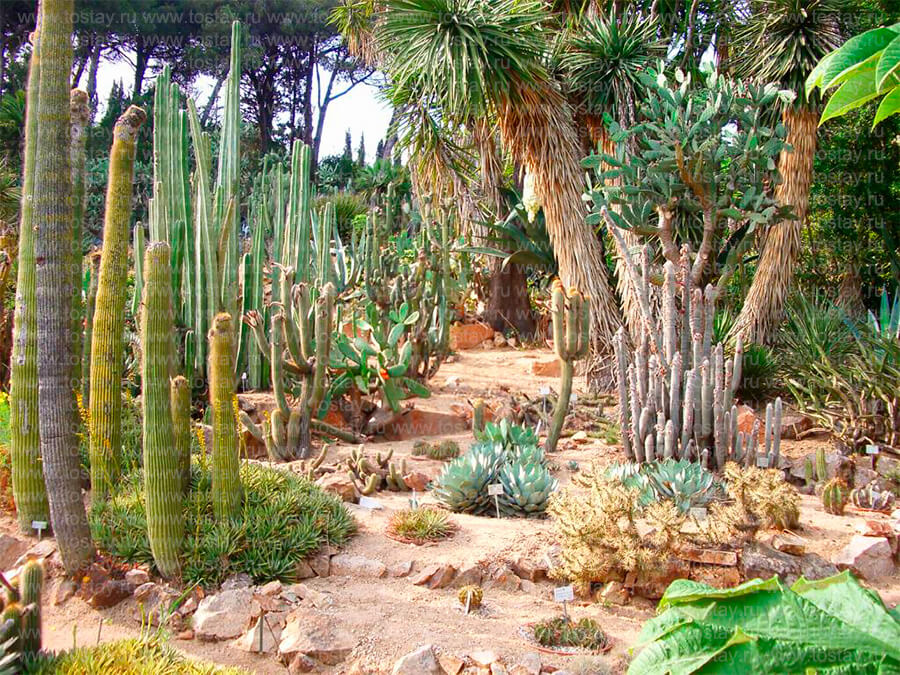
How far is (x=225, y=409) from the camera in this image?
3855 millimetres

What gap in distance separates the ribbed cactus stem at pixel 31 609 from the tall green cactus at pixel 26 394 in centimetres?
167

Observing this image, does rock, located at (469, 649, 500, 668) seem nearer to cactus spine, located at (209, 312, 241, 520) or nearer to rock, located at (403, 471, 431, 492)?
cactus spine, located at (209, 312, 241, 520)

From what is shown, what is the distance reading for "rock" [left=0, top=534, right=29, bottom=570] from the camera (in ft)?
13.7

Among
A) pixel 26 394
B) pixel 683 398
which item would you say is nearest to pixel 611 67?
pixel 683 398

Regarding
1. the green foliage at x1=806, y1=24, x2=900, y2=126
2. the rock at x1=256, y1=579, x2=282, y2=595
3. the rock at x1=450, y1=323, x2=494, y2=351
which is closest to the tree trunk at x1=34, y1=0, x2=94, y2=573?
the rock at x1=256, y1=579, x2=282, y2=595

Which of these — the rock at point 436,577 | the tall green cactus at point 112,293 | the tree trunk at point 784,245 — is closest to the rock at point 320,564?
the rock at point 436,577

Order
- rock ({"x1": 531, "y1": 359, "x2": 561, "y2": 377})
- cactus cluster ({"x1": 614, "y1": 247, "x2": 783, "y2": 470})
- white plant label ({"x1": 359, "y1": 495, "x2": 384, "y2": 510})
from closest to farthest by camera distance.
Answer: white plant label ({"x1": 359, "y1": 495, "x2": 384, "y2": 510}) → cactus cluster ({"x1": 614, "y1": 247, "x2": 783, "y2": 470}) → rock ({"x1": 531, "y1": 359, "x2": 561, "y2": 377})

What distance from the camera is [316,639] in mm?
3311

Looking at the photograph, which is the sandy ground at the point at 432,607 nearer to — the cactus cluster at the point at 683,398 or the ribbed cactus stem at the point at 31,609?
the ribbed cactus stem at the point at 31,609

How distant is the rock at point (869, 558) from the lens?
4.31 m

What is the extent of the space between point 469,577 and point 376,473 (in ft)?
4.93

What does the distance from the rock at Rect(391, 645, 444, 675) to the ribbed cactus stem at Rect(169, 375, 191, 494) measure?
4.99ft

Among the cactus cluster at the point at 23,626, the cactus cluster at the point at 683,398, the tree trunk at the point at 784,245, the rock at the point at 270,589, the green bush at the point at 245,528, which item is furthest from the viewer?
the tree trunk at the point at 784,245

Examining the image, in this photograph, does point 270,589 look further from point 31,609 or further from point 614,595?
point 614,595
